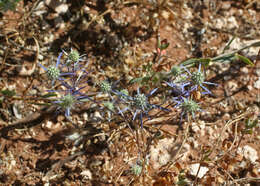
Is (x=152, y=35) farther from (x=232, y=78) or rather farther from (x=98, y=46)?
(x=232, y=78)

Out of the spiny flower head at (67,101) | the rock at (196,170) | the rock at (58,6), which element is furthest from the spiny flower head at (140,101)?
the rock at (58,6)

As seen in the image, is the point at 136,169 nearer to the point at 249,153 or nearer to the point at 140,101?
the point at 140,101

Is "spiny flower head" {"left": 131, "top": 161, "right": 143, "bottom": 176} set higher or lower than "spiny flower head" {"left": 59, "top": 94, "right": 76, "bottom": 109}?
lower

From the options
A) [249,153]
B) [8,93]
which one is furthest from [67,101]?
[249,153]

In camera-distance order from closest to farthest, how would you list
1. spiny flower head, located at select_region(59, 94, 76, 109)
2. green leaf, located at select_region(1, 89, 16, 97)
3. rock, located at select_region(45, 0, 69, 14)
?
1. spiny flower head, located at select_region(59, 94, 76, 109)
2. green leaf, located at select_region(1, 89, 16, 97)
3. rock, located at select_region(45, 0, 69, 14)

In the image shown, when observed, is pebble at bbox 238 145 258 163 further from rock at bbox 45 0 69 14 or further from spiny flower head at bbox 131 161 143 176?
rock at bbox 45 0 69 14

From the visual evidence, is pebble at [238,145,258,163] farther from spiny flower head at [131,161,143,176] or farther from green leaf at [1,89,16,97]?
green leaf at [1,89,16,97]

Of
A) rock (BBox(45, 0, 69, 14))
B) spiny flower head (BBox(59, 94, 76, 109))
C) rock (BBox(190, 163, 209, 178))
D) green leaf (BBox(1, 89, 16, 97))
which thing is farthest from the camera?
rock (BBox(45, 0, 69, 14))

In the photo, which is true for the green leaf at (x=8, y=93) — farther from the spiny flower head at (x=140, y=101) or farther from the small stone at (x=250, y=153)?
the small stone at (x=250, y=153)

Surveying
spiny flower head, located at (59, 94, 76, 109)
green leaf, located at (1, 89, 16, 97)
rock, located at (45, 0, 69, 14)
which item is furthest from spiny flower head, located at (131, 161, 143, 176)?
rock, located at (45, 0, 69, 14)

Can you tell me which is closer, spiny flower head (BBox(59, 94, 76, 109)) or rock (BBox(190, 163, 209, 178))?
spiny flower head (BBox(59, 94, 76, 109))

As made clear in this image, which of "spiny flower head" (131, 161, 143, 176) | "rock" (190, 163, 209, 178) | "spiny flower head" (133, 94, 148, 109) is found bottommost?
"rock" (190, 163, 209, 178)
